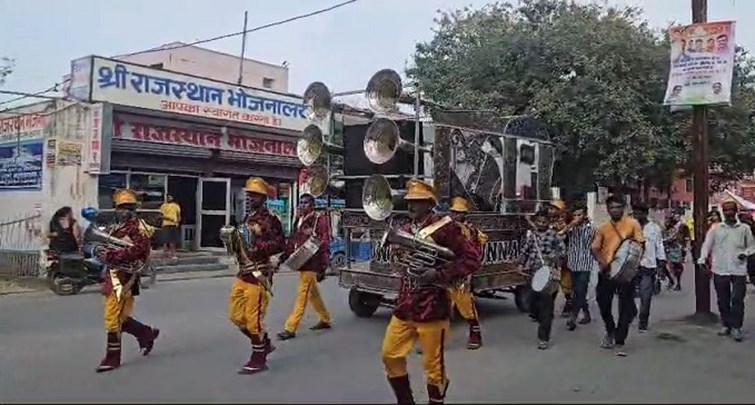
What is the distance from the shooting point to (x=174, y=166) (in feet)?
60.3

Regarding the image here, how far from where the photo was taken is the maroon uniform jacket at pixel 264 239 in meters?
7.05

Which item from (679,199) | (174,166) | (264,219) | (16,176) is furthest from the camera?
(679,199)

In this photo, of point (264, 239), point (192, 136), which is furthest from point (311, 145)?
point (192, 136)

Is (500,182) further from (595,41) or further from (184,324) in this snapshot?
(595,41)

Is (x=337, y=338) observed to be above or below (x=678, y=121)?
below

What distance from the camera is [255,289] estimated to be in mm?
7008

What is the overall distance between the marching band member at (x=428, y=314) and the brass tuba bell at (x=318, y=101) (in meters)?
5.55

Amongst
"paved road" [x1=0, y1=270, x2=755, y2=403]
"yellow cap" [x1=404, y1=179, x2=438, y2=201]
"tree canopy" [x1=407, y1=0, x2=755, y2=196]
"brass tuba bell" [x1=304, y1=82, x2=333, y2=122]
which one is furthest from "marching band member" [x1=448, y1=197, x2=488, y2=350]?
"tree canopy" [x1=407, y1=0, x2=755, y2=196]

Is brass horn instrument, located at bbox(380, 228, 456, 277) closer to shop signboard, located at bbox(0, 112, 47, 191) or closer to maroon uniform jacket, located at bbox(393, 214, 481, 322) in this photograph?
maroon uniform jacket, located at bbox(393, 214, 481, 322)

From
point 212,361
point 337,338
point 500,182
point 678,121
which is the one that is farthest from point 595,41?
point 212,361

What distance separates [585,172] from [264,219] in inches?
716

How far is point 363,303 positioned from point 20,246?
29.9 feet

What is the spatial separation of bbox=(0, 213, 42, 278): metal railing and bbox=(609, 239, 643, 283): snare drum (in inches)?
468

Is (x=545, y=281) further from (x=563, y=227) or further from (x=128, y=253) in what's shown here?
(x=128, y=253)
